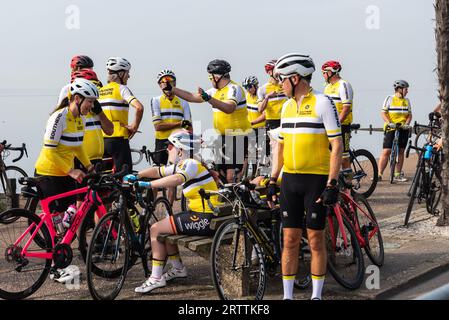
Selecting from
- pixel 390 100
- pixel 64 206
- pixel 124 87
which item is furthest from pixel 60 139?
pixel 390 100

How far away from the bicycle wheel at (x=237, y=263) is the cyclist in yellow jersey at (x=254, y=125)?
4422 mm

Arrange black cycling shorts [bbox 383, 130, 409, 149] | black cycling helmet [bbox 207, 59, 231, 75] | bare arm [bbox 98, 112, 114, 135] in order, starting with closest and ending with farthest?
bare arm [bbox 98, 112, 114, 135]
black cycling helmet [bbox 207, 59, 231, 75]
black cycling shorts [bbox 383, 130, 409, 149]

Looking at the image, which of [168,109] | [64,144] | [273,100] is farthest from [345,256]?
[273,100]

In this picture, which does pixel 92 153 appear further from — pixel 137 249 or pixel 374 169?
pixel 374 169

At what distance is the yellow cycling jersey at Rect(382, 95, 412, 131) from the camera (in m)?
14.2

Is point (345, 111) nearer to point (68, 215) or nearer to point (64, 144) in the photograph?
point (64, 144)

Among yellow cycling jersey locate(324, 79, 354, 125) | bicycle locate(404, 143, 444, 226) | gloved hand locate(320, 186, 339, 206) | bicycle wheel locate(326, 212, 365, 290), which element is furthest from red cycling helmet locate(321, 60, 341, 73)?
gloved hand locate(320, 186, 339, 206)

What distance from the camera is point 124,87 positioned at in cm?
907

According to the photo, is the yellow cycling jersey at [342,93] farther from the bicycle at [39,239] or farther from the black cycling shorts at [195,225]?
the bicycle at [39,239]

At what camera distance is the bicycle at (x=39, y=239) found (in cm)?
630

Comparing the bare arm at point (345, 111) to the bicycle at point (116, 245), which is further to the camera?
the bare arm at point (345, 111)

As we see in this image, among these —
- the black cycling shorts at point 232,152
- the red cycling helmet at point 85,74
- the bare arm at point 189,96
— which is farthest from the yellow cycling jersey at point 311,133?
the black cycling shorts at point 232,152

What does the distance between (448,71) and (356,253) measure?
412cm

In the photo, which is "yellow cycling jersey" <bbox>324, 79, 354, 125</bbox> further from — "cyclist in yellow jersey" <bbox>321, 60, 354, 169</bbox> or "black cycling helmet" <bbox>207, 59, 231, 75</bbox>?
"black cycling helmet" <bbox>207, 59, 231, 75</bbox>
